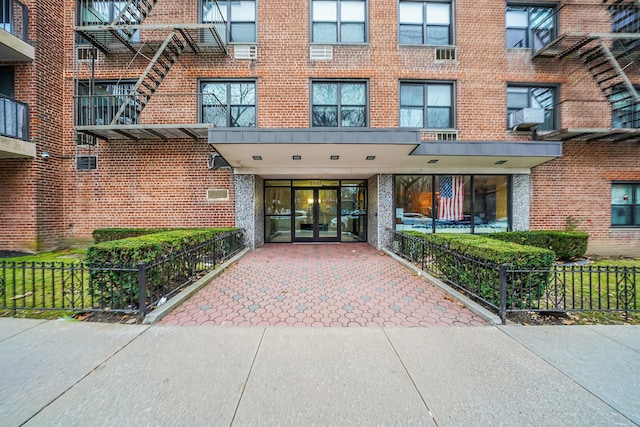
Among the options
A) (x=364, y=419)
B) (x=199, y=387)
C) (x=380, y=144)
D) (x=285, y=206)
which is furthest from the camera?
(x=285, y=206)

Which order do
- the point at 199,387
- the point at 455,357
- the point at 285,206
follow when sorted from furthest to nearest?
the point at 285,206 < the point at 455,357 < the point at 199,387

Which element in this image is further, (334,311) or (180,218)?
(180,218)

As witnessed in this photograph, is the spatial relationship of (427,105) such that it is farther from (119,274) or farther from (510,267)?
(119,274)

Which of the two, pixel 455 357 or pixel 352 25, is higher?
pixel 352 25

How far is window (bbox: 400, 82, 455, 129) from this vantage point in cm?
993

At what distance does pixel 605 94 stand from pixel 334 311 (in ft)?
44.8

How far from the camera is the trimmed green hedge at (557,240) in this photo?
866 cm

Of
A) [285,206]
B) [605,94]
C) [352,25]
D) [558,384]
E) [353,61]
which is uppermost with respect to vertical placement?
[352,25]

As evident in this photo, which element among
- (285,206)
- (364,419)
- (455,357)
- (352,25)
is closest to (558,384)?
(455,357)

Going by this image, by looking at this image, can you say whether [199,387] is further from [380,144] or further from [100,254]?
[380,144]

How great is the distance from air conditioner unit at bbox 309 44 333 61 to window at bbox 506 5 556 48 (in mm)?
7140

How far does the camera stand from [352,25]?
32.5ft

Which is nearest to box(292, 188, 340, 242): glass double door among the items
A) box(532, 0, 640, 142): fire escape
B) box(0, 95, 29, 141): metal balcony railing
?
box(532, 0, 640, 142): fire escape

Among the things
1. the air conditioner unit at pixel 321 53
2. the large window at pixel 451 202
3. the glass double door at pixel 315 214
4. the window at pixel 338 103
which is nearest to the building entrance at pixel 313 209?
the glass double door at pixel 315 214
